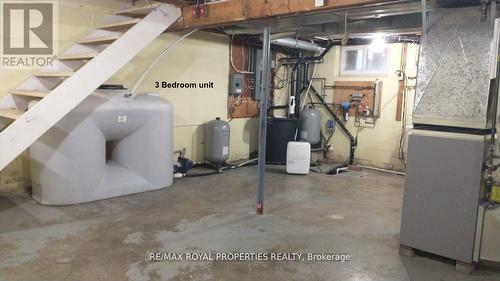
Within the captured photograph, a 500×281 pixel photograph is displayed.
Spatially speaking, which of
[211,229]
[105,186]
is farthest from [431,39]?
[105,186]

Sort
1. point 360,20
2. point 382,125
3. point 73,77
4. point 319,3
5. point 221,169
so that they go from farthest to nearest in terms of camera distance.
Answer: point 382,125, point 221,169, point 360,20, point 73,77, point 319,3

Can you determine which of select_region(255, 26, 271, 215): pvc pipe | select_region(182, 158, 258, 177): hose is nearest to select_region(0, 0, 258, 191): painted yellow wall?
select_region(182, 158, 258, 177): hose

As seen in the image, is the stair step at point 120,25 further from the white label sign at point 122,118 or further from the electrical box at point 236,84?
the electrical box at point 236,84

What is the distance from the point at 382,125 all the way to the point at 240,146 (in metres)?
2.44

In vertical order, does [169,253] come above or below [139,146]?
below

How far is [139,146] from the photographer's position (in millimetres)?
4246

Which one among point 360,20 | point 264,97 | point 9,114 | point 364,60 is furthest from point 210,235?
point 364,60

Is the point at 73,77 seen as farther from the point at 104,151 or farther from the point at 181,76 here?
the point at 181,76

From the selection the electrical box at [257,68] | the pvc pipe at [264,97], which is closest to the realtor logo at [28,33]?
the pvc pipe at [264,97]

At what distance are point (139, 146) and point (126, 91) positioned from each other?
641mm

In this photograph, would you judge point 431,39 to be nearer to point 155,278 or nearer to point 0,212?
point 155,278

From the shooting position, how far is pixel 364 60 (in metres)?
6.33

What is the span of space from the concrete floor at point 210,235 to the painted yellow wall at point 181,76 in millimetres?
1008

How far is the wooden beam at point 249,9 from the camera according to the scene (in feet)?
9.70
